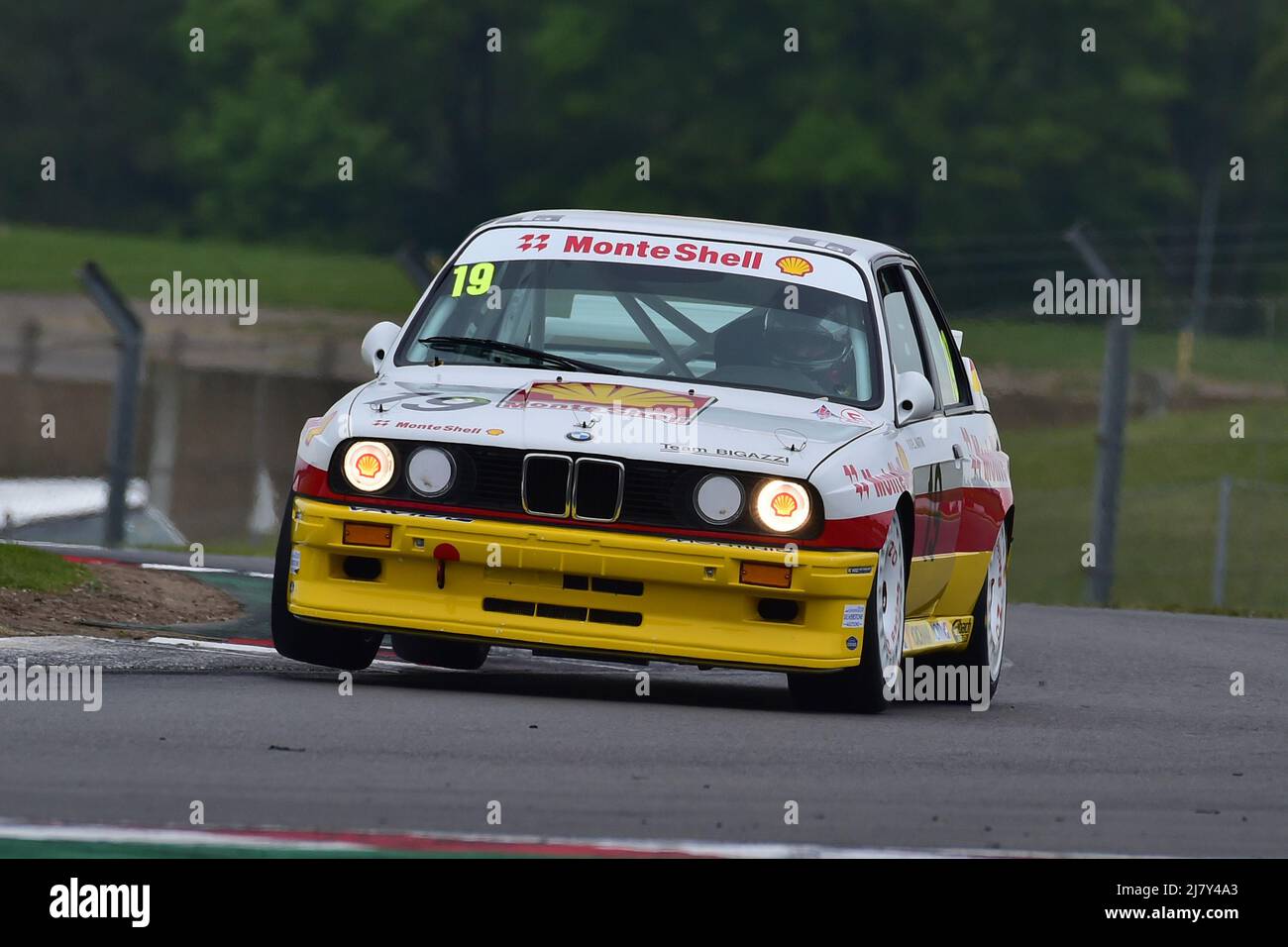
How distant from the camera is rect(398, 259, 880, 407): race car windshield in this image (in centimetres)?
946

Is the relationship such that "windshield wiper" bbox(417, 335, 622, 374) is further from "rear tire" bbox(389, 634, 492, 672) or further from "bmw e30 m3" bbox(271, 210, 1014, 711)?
"rear tire" bbox(389, 634, 492, 672)

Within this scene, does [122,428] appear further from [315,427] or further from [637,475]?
[637,475]

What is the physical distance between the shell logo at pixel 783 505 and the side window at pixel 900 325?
1.31 metres

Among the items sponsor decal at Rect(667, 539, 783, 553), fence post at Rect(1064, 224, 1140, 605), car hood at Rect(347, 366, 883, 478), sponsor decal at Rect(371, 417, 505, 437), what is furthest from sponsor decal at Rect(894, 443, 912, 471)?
fence post at Rect(1064, 224, 1140, 605)

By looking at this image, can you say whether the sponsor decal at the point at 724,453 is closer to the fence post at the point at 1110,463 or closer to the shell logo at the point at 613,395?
the shell logo at the point at 613,395

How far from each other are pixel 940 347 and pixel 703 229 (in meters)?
1.32

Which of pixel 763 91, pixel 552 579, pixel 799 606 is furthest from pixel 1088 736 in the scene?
pixel 763 91

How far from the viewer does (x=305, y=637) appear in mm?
9141

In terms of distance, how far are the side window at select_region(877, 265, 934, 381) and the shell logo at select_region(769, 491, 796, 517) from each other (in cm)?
131

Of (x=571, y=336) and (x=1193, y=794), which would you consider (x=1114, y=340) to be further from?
(x=1193, y=794)

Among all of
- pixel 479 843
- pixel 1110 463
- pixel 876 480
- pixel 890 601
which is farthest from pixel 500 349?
pixel 1110 463

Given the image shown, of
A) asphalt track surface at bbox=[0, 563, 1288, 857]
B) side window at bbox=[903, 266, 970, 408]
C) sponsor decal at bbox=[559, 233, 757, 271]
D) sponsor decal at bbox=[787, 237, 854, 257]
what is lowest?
asphalt track surface at bbox=[0, 563, 1288, 857]

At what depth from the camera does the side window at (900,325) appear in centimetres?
989
